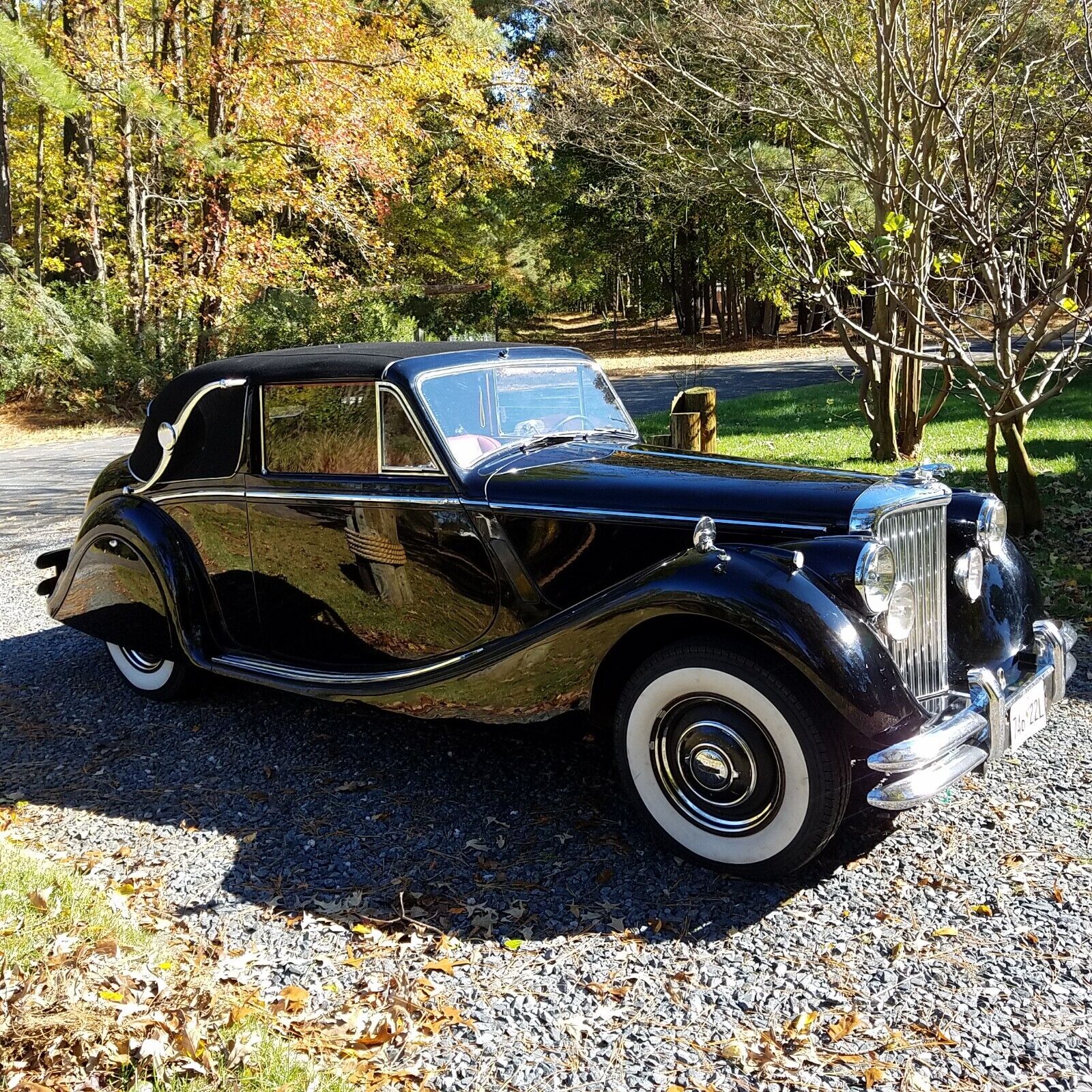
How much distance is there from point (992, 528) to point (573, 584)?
1.73 metres

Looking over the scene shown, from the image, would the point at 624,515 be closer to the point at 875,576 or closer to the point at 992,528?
the point at 875,576

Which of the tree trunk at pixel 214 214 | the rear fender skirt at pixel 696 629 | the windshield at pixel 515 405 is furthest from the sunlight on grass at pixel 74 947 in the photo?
the tree trunk at pixel 214 214

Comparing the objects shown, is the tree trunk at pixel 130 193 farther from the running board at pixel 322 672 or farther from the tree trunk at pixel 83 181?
the running board at pixel 322 672

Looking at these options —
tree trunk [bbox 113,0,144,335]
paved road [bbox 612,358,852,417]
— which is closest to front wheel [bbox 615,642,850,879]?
paved road [bbox 612,358,852,417]

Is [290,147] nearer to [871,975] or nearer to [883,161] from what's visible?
[883,161]

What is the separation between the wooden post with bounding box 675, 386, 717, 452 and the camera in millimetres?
7742

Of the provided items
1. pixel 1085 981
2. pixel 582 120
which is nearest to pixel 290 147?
pixel 582 120

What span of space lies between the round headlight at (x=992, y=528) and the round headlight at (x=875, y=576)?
812 mm

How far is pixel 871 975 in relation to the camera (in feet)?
9.10

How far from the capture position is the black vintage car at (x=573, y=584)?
3.10 meters

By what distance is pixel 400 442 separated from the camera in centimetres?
405

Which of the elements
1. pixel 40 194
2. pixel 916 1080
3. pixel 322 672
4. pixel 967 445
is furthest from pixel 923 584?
pixel 40 194

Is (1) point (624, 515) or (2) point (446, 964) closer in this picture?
(2) point (446, 964)

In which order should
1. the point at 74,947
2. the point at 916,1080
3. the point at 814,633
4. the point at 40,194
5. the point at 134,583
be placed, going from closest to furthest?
the point at 916,1080 < the point at 74,947 < the point at 814,633 < the point at 134,583 < the point at 40,194
